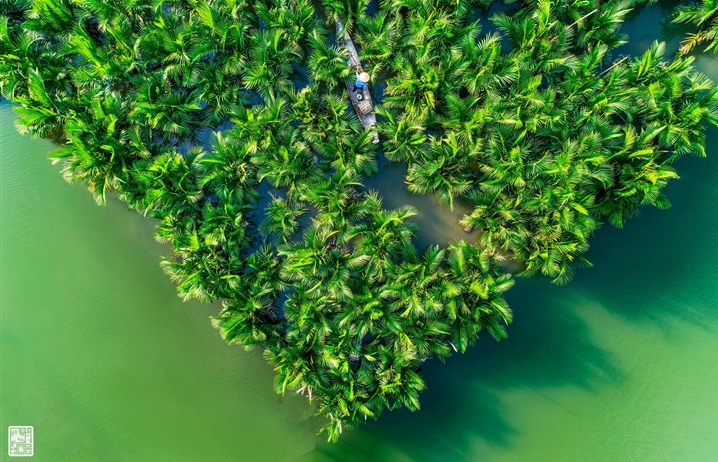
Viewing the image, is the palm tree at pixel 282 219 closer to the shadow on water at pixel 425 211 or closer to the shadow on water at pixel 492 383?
the shadow on water at pixel 425 211

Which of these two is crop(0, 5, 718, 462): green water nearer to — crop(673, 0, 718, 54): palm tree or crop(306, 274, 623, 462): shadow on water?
crop(306, 274, 623, 462): shadow on water

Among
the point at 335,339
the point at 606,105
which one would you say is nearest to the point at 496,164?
the point at 606,105

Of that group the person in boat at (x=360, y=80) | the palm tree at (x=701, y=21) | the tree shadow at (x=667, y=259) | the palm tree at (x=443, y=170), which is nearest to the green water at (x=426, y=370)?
the tree shadow at (x=667, y=259)

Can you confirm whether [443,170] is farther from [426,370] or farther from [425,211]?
[426,370]

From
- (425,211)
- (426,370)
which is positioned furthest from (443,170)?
(426,370)

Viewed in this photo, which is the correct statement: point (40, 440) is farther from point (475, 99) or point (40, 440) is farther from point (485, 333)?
point (475, 99)

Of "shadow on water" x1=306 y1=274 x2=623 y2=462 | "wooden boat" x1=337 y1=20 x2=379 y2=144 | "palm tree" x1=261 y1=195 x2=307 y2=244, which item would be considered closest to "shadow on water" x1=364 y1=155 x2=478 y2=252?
"wooden boat" x1=337 y1=20 x2=379 y2=144
